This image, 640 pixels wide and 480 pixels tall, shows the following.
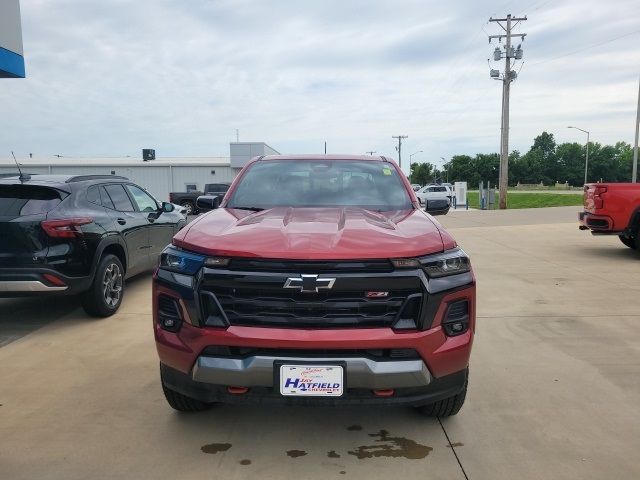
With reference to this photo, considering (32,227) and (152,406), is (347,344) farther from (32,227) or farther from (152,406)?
(32,227)

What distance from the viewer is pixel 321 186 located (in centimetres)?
431

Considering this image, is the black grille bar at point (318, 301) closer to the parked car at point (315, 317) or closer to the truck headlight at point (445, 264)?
the parked car at point (315, 317)

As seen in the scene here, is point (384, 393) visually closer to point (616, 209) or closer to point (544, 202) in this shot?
point (616, 209)

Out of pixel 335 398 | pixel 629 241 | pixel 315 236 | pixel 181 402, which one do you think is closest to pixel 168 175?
pixel 629 241

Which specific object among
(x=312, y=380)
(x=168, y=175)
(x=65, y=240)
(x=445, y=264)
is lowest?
(x=312, y=380)

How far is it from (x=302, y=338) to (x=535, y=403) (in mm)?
1984

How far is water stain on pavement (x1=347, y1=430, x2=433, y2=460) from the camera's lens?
300cm

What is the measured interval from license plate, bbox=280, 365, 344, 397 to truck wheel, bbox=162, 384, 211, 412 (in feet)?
2.86

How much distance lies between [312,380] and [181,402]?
1.12 m

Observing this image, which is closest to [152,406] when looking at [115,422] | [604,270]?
[115,422]

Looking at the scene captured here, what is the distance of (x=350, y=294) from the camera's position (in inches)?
108

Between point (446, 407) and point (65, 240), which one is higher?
point (65, 240)

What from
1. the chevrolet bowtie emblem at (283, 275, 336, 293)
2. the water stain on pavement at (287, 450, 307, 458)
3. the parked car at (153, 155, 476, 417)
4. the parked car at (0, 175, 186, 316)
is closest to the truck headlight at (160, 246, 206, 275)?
the parked car at (153, 155, 476, 417)

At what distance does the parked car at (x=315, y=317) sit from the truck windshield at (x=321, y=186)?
1123 millimetres
